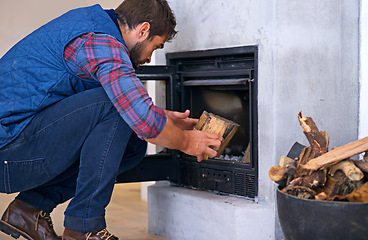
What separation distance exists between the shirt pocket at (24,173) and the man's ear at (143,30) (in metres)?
0.56

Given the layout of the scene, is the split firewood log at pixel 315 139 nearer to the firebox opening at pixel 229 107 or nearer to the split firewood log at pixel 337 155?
the split firewood log at pixel 337 155

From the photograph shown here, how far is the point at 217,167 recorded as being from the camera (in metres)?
2.24

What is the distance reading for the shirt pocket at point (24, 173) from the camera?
5.76 ft

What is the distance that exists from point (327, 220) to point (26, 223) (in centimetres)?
117

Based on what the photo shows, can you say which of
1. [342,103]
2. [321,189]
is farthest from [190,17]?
[321,189]

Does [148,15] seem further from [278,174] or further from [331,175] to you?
[331,175]

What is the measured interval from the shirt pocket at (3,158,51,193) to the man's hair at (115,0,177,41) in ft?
1.94

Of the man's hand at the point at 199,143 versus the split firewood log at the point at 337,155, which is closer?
the split firewood log at the point at 337,155

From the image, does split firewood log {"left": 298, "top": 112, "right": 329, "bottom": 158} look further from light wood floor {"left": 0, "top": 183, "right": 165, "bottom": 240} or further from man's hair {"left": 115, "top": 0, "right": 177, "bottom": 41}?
light wood floor {"left": 0, "top": 183, "right": 165, "bottom": 240}

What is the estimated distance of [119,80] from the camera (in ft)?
5.32

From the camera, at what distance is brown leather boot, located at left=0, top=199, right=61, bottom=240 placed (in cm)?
196

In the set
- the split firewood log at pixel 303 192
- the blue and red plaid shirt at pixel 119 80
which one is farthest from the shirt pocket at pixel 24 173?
the split firewood log at pixel 303 192

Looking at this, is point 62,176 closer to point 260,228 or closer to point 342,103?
point 260,228

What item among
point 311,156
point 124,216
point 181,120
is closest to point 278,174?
point 311,156
